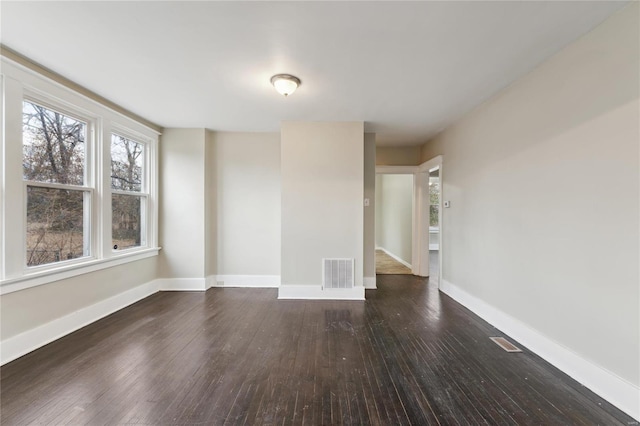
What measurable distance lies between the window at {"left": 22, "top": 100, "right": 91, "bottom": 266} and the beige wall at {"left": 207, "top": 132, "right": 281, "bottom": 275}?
1.77m

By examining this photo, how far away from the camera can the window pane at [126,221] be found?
11.5ft

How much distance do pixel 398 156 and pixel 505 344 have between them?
3.71 metres

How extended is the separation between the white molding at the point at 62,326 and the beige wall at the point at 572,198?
472 centimetres

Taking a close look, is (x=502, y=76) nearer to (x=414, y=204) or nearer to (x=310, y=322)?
(x=414, y=204)

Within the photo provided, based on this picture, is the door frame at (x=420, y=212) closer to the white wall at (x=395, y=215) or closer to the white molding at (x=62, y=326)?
the white wall at (x=395, y=215)

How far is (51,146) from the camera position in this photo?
2668 mm

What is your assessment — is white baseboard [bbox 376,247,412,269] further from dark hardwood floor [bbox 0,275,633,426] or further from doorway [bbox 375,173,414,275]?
dark hardwood floor [bbox 0,275,633,426]

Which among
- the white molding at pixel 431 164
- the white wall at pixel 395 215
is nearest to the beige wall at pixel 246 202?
the white molding at pixel 431 164

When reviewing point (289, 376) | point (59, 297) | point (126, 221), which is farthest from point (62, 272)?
point (289, 376)

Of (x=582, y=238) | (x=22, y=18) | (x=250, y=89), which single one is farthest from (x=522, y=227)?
(x=22, y=18)

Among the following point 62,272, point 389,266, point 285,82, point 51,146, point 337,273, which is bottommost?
point 389,266

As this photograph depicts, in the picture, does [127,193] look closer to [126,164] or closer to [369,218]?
[126,164]

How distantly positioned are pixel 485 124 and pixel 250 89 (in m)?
2.88

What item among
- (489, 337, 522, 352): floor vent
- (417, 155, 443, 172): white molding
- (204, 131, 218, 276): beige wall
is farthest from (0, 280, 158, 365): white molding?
(417, 155, 443, 172): white molding
